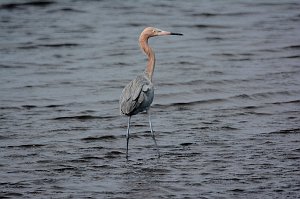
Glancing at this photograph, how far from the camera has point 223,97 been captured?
510 inches

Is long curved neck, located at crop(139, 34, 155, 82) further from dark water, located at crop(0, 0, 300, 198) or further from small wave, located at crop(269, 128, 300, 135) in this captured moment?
small wave, located at crop(269, 128, 300, 135)

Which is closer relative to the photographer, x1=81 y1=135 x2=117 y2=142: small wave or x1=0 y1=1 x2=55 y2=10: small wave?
x1=81 y1=135 x2=117 y2=142: small wave

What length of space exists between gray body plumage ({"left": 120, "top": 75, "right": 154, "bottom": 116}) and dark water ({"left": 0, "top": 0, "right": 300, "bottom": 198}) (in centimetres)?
54

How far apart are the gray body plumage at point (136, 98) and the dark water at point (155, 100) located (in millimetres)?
537

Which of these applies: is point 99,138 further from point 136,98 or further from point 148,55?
point 148,55

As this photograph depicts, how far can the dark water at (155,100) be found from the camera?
841cm

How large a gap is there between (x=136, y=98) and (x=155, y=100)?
3277mm

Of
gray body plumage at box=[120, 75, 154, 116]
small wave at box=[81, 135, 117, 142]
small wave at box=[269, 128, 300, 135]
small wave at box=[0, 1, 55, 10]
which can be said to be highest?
gray body plumage at box=[120, 75, 154, 116]

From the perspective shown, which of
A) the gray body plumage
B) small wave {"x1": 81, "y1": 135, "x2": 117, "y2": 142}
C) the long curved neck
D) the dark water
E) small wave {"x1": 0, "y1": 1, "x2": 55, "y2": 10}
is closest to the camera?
the dark water

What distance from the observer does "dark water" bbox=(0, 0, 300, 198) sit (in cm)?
841

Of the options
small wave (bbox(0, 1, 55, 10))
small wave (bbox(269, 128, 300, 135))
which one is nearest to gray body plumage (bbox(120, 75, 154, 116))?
small wave (bbox(269, 128, 300, 135))

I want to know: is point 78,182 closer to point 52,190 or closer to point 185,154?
point 52,190

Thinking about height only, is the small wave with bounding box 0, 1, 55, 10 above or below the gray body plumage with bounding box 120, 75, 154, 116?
below

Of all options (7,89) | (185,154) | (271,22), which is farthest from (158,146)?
(271,22)
